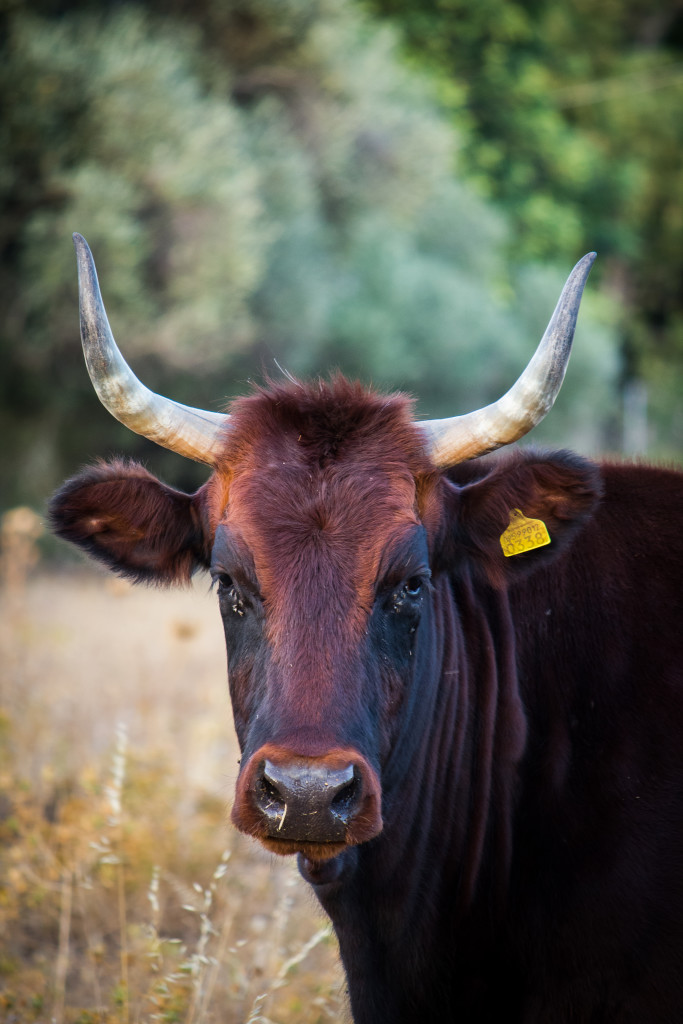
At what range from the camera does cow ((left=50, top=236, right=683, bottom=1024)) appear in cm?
294

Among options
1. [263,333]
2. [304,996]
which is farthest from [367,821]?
[263,333]

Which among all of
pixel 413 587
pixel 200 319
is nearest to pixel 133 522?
pixel 413 587

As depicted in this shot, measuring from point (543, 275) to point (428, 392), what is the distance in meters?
8.38

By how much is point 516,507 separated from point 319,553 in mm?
831

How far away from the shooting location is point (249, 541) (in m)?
3.08

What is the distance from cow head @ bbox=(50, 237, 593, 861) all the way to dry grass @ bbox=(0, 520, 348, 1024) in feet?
2.91

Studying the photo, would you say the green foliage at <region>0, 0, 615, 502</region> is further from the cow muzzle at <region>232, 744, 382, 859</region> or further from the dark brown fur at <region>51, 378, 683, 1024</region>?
the cow muzzle at <region>232, 744, 382, 859</region>

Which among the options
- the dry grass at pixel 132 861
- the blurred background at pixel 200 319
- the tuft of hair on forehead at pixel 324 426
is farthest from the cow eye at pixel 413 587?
the dry grass at pixel 132 861

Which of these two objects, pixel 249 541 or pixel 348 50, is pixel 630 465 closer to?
pixel 249 541

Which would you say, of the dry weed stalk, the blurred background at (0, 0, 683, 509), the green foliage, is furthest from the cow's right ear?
the green foliage

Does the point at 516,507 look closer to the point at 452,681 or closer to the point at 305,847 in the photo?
the point at 452,681

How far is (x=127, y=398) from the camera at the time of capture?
3307 millimetres

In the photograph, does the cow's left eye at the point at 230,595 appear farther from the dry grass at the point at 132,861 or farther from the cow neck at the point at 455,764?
the dry grass at the point at 132,861

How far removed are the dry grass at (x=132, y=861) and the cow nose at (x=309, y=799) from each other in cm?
90
